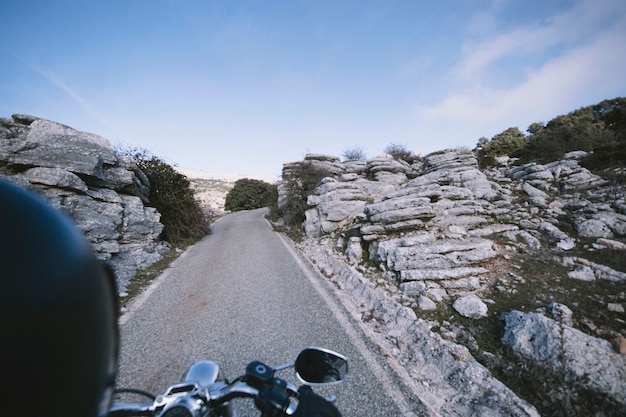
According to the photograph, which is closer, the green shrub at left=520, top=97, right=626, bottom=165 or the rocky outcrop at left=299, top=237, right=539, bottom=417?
the rocky outcrop at left=299, top=237, right=539, bottom=417

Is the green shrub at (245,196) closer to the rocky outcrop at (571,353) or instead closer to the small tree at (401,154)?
the small tree at (401,154)

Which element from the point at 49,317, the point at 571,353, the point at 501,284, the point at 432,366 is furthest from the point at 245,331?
the point at 501,284

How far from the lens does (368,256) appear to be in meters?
7.20

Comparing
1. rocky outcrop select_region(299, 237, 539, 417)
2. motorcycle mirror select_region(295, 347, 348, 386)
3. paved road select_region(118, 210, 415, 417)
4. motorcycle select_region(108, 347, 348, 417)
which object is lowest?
rocky outcrop select_region(299, 237, 539, 417)

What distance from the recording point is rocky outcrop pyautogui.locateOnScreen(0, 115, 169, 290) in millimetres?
6441

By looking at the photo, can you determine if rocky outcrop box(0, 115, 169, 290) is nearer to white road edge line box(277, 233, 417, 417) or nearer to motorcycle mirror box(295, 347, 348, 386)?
white road edge line box(277, 233, 417, 417)

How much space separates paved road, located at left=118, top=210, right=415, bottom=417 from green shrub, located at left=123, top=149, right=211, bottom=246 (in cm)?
396

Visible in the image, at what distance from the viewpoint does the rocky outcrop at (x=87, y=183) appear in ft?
21.1

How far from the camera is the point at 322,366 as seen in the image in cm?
142

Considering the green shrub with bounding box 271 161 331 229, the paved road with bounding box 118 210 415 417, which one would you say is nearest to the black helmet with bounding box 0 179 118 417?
the paved road with bounding box 118 210 415 417

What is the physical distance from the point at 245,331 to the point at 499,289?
4.59 metres

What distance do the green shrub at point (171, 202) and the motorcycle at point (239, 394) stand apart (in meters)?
9.32

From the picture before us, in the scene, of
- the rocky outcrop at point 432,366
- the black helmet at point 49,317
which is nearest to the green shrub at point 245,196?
the rocky outcrop at point 432,366

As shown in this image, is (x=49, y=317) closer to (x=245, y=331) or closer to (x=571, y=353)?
(x=245, y=331)
